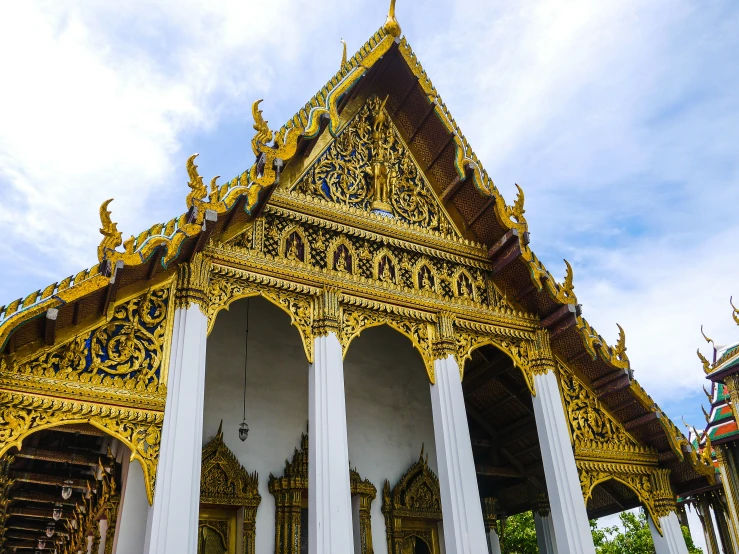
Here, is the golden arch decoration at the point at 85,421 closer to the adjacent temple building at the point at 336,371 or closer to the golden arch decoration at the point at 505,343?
the adjacent temple building at the point at 336,371

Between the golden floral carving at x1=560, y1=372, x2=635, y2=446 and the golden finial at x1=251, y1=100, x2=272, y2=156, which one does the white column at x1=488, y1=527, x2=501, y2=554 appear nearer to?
the golden floral carving at x1=560, y1=372, x2=635, y2=446

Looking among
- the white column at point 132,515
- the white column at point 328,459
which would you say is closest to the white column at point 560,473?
the white column at point 328,459

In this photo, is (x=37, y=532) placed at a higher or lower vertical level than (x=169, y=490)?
higher

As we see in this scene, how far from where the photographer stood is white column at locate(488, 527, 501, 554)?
10469 mm

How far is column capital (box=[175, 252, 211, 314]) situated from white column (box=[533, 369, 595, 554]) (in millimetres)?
4151

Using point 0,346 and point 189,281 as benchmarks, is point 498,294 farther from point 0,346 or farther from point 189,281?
point 0,346

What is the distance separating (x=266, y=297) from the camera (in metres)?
6.89

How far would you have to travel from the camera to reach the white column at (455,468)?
6602mm

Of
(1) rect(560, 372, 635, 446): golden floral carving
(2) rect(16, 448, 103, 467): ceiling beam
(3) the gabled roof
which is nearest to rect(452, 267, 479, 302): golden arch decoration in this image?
(3) the gabled roof

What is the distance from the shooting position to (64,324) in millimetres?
5551

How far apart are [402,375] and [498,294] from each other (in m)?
2.48

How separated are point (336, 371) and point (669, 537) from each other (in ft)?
15.4

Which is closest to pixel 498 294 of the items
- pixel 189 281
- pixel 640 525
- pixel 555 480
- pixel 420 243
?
pixel 420 243

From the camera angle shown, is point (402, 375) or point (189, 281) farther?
point (402, 375)
